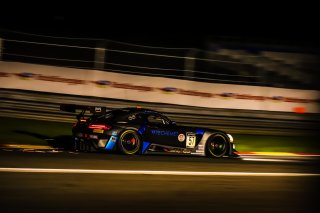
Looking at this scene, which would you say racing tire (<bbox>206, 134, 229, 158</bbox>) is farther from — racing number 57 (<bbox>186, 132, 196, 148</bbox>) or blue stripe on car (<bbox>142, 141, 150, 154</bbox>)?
blue stripe on car (<bbox>142, 141, 150, 154</bbox>)

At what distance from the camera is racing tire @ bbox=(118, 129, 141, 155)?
11.5 m

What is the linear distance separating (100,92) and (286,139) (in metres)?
6.13

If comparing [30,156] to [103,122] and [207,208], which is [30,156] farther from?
[207,208]

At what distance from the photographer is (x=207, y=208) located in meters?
6.59

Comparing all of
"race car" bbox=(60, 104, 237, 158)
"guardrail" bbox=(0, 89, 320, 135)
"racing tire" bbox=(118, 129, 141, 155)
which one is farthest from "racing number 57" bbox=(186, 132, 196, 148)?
"guardrail" bbox=(0, 89, 320, 135)

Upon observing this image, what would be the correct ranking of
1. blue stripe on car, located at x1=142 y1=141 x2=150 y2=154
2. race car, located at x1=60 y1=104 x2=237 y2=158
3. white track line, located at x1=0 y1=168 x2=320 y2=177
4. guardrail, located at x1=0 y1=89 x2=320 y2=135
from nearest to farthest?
1. white track line, located at x1=0 y1=168 x2=320 y2=177
2. race car, located at x1=60 y1=104 x2=237 y2=158
3. blue stripe on car, located at x1=142 y1=141 x2=150 y2=154
4. guardrail, located at x1=0 y1=89 x2=320 y2=135

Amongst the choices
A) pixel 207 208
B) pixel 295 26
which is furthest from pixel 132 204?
pixel 295 26

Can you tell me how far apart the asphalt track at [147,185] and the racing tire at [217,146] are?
106cm

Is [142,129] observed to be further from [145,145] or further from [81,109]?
[81,109]

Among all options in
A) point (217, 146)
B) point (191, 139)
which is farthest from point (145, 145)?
point (217, 146)

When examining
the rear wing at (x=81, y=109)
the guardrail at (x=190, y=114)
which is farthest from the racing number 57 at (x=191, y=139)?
the guardrail at (x=190, y=114)

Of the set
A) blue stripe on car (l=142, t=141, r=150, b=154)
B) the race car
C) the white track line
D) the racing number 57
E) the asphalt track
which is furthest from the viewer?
the racing number 57

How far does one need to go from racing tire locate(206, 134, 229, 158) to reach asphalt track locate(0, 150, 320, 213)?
1.06m

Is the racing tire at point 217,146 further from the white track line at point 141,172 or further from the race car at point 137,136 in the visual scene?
the white track line at point 141,172
